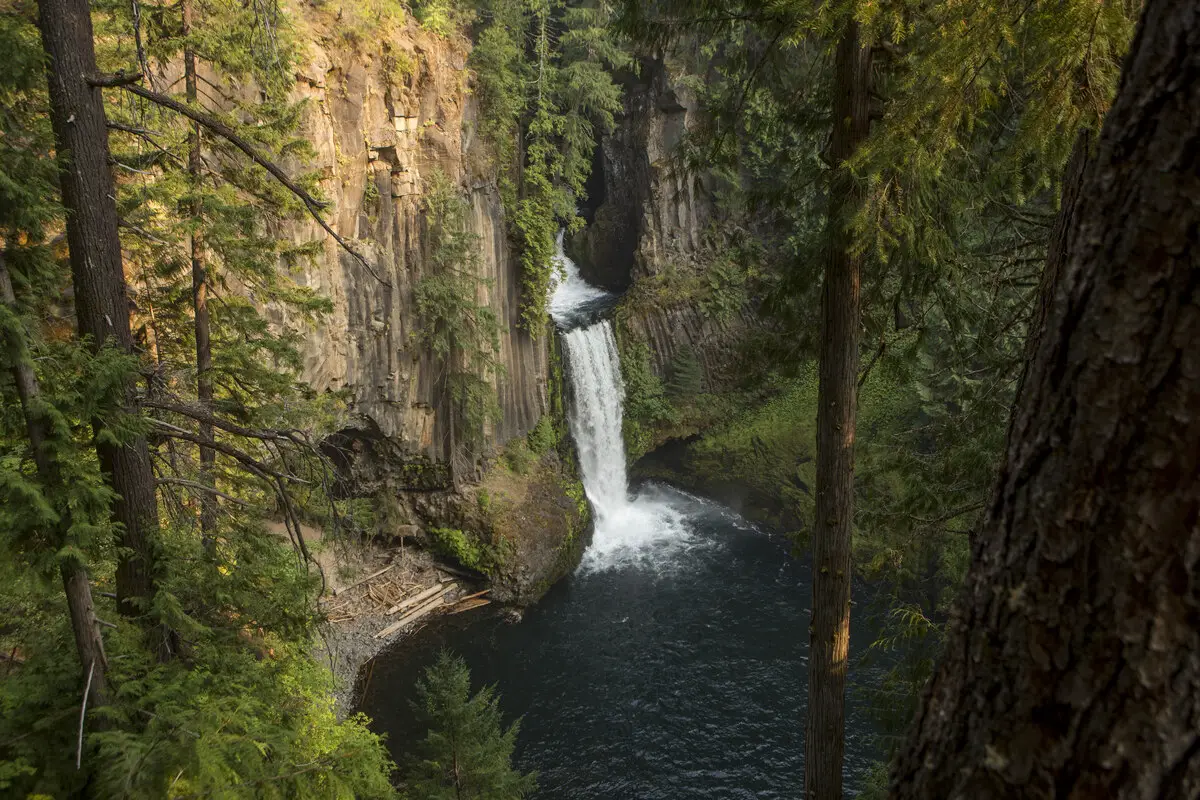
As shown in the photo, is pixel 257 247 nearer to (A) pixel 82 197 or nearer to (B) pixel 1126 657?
(A) pixel 82 197

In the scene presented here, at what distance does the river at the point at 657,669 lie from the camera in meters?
12.5

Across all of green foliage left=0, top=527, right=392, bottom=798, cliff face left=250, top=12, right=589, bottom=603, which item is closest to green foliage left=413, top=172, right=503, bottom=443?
cliff face left=250, top=12, right=589, bottom=603

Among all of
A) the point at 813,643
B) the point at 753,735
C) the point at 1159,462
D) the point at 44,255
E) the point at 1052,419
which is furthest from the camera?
the point at 753,735

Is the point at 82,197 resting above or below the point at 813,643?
above

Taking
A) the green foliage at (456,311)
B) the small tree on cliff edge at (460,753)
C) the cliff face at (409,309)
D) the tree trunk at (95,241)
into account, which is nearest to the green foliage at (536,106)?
the cliff face at (409,309)

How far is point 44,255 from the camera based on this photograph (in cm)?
397

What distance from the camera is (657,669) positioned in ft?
49.8

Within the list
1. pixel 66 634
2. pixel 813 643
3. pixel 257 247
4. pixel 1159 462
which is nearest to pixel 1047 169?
pixel 813 643

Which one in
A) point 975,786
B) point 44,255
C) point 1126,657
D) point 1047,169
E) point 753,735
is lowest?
point 753,735

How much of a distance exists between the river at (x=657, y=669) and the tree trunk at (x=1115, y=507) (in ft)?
28.4

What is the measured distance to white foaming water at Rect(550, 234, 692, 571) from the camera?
21.5m

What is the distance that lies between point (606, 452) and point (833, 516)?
18.5m

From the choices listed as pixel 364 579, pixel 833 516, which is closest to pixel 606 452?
pixel 364 579

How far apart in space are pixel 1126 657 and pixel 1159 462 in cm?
37
